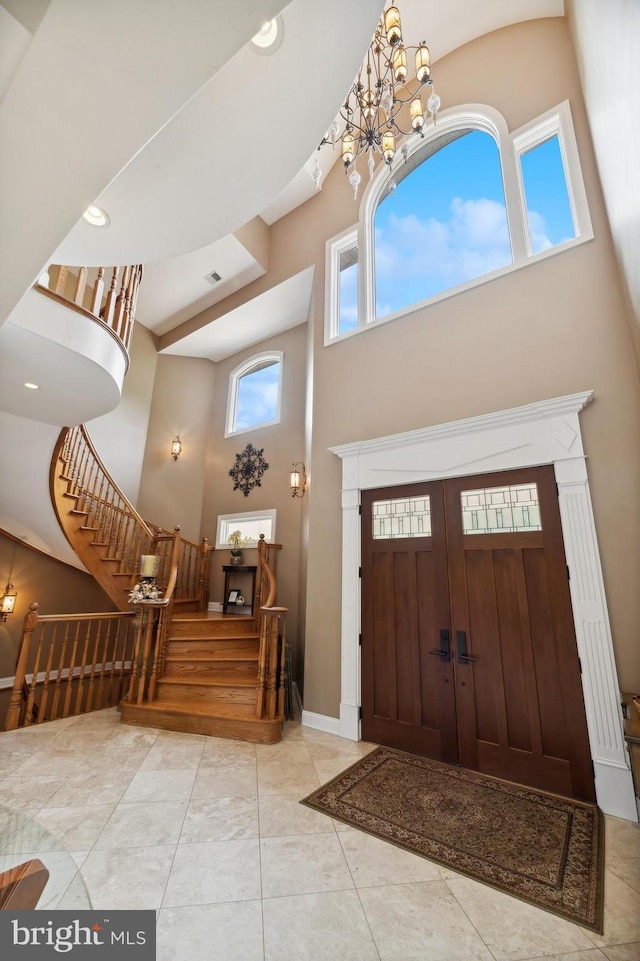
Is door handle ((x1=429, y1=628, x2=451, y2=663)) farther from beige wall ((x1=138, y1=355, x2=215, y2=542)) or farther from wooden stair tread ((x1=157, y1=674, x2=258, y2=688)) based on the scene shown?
beige wall ((x1=138, y1=355, x2=215, y2=542))

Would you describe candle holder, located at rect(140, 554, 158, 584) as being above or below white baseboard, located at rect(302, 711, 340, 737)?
above

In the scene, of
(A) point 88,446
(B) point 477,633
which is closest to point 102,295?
(A) point 88,446

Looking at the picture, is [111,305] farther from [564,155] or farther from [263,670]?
[564,155]

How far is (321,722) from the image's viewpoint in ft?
13.2

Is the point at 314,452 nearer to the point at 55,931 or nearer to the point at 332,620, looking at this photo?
the point at 332,620

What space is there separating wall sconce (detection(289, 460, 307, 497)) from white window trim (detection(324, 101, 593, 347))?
1.97 meters

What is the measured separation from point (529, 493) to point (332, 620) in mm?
2268

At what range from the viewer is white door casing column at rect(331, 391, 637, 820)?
2.74 m

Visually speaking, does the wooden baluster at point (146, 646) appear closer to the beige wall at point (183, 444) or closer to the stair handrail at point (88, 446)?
the stair handrail at point (88, 446)

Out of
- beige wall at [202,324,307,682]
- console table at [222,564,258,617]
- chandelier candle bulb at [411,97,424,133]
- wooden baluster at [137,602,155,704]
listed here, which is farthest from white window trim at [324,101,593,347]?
wooden baluster at [137,602,155,704]

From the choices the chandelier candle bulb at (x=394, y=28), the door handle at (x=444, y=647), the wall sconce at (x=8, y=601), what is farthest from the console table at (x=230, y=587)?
the chandelier candle bulb at (x=394, y=28)

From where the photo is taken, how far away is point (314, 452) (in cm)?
481

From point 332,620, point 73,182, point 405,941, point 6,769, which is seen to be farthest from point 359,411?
point 6,769

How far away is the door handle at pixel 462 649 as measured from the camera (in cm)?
333
